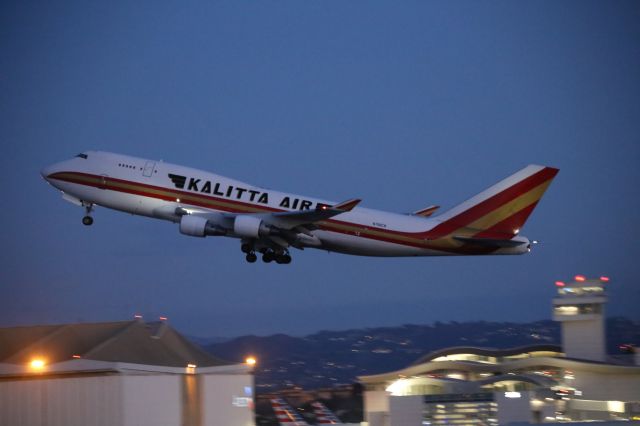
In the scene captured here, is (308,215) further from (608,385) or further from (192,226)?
(608,385)

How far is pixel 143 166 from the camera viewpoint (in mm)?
44625

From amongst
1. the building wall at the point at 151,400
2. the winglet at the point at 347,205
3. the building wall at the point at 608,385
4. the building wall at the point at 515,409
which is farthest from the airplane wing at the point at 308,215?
the building wall at the point at 608,385

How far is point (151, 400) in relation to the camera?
3158 cm

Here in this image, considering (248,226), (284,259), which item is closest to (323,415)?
(284,259)

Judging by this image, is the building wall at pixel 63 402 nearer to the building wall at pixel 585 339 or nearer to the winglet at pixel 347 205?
the winglet at pixel 347 205

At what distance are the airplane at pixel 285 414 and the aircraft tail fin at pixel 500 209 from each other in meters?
18.9

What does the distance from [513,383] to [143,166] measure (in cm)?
3012

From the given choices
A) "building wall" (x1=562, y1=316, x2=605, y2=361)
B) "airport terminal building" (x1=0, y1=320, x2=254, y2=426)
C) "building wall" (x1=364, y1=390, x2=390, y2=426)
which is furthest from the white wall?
"building wall" (x1=562, y1=316, x2=605, y2=361)

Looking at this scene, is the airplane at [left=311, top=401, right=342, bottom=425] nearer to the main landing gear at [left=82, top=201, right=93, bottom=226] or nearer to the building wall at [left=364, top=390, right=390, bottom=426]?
the building wall at [left=364, top=390, right=390, bottom=426]

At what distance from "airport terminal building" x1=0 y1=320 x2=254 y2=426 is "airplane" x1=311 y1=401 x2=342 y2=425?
27675 mm

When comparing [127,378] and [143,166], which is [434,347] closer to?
[143,166]

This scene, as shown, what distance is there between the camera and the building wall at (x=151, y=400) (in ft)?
101

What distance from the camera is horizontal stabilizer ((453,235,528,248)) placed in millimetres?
42531

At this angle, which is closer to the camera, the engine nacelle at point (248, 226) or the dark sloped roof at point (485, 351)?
the engine nacelle at point (248, 226)
